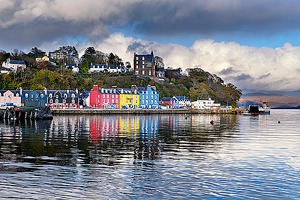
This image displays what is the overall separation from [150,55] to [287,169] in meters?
134

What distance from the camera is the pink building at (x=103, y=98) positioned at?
108938 mm

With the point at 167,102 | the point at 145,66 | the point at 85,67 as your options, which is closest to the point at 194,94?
the point at 167,102

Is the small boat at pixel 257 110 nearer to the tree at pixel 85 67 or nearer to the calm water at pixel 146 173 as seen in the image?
the tree at pixel 85 67

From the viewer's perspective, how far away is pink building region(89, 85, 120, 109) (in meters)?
109

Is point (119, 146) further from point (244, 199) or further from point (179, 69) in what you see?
point (179, 69)

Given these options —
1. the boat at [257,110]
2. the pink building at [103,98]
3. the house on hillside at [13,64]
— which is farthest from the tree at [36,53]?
the boat at [257,110]

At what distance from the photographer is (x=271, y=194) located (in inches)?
468

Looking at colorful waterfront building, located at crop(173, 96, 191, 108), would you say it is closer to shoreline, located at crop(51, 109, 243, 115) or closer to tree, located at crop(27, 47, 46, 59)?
shoreline, located at crop(51, 109, 243, 115)

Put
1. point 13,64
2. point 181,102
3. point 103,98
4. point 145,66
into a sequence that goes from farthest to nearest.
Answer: point 145,66, point 181,102, point 13,64, point 103,98

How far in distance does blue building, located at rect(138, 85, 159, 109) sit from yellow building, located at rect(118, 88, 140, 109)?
7.05ft

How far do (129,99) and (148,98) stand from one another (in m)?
8.92

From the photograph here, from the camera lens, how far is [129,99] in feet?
380

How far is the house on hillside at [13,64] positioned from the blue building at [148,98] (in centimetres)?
5384

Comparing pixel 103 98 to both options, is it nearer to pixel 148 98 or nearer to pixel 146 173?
pixel 148 98
